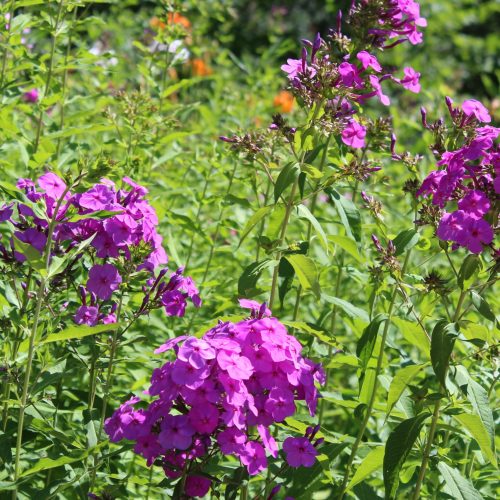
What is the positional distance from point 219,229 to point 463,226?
1.77 metres

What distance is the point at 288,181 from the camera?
98.6 inches

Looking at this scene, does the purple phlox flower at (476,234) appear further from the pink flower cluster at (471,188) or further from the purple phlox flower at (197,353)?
the purple phlox flower at (197,353)

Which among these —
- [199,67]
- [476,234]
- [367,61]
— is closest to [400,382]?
[476,234]

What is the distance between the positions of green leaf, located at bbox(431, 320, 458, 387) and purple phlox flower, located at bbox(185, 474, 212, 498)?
0.67m

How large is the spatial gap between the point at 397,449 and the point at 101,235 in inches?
39.4

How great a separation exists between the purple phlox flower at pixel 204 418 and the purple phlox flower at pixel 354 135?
3.85 ft

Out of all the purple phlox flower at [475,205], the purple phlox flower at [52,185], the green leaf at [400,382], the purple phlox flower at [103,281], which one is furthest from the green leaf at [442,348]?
the purple phlox flower at [52,185]

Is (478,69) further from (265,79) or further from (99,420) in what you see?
(99,420)

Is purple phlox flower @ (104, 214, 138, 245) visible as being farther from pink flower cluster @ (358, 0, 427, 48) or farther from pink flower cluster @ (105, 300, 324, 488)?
pink flower cluster @ (358, 0, 427, 48)

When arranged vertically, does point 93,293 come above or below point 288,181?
below

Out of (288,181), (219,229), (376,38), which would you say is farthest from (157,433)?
(219,229)

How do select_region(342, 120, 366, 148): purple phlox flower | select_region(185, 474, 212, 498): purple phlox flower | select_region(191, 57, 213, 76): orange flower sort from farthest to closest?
select_region(191, 57, 213, 76): orange flower, select_region(342, 120, 366, 148): purple phlox flower, select_region(185, 474, 212, 498): purple phlox flower

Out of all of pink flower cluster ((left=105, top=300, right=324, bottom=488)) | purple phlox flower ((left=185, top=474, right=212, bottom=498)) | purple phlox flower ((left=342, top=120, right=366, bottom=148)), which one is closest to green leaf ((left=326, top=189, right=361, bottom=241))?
purple phlox flower ((left=342, top=120, right=366, bottom=148))

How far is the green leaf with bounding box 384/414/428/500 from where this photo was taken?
7.85ft
